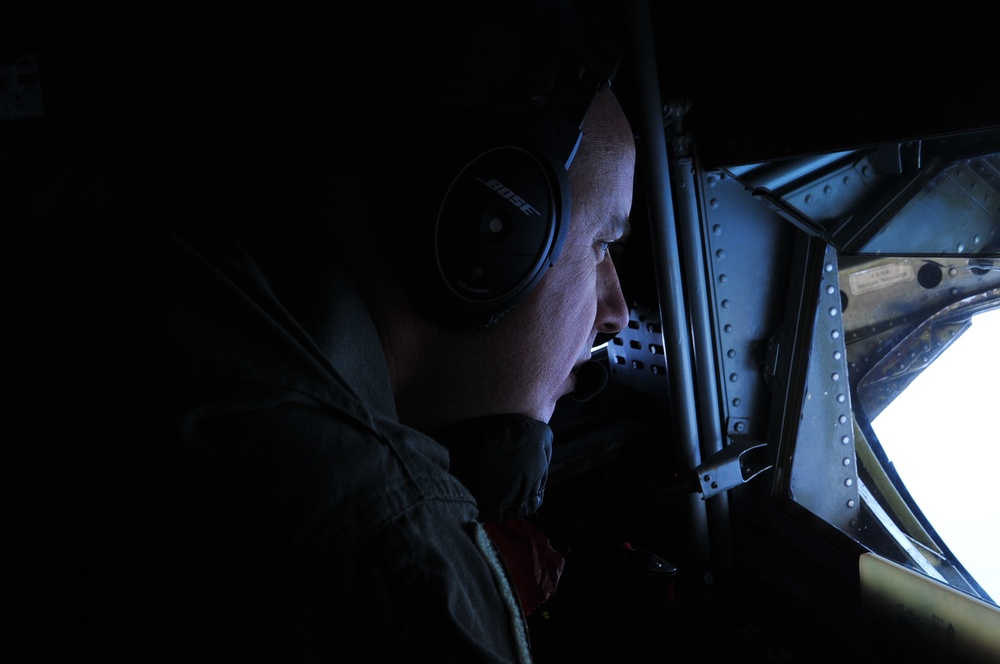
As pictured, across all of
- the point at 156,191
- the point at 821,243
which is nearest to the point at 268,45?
the point at 156,191

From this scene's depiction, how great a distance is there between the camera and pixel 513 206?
0.75 meters

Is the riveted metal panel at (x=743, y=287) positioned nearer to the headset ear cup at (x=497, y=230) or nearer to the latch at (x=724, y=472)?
the latch at (x=724, y=472)

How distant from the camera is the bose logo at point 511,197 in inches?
28.8

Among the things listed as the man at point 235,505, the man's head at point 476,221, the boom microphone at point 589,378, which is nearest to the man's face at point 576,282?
the man's head at point 476,221

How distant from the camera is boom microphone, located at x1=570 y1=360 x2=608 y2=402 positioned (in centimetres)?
117

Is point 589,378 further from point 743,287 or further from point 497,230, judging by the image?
point 743,287

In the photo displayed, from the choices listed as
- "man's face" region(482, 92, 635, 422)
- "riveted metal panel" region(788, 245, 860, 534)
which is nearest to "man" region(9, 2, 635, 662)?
"man's face" region(482, 92, 635, 422)

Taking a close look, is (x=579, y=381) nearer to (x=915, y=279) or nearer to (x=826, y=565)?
(x=826, y=565)

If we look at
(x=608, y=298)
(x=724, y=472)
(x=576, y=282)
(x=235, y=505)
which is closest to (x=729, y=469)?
(x=724, y=472)

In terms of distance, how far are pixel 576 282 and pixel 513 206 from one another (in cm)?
24

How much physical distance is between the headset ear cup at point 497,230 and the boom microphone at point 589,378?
16.1 inches

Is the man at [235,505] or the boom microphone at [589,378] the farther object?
the boom microphone at [589,378]

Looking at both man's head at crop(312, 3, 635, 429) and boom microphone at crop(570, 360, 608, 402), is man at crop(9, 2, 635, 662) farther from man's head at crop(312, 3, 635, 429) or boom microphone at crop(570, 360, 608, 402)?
boom microphone at crop(570, 360, 608, 402)

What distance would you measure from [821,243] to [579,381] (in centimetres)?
90
